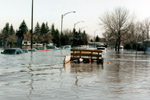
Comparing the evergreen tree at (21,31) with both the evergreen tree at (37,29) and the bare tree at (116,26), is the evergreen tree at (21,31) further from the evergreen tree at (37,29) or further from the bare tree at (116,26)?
the bare tree at (116,26)

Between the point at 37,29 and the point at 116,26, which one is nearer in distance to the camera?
the point at 116,26

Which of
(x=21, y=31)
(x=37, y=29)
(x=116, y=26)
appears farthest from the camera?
(x=37, y=29)

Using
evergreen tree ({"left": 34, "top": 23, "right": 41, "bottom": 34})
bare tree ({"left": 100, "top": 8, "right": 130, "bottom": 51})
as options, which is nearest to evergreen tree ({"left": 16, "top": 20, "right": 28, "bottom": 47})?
evergreen tree ({"left": 34, "top": 23, "right": 41, "bottom": 34})

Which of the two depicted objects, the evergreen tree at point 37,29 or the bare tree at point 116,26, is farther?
the evergreen tree at point 37,29

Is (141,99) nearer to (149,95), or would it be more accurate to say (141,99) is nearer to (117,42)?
(149,95)

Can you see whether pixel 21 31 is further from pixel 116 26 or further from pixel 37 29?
pixel 116 26

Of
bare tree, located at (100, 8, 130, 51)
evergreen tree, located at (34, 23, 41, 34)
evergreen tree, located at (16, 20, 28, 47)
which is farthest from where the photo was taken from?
evergreen tree, located at (34, 23, 41, 34)

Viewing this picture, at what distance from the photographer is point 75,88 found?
13227 mm

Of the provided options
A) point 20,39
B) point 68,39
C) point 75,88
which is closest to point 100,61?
point 75,88

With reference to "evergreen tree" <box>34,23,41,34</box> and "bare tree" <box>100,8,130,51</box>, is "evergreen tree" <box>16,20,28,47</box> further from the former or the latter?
"bare tree" <box>100,8,130,51</box>

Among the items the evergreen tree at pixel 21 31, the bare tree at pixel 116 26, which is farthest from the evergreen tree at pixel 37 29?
the bare tree at pixel 116 26

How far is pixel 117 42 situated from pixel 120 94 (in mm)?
95228

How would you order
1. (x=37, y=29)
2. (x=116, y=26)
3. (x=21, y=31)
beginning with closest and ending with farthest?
1. (x=116, y=26)
2. (x=21, y=31)
3. (x=37, y=29)

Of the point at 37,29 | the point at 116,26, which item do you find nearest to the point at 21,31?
the point at 37,29
